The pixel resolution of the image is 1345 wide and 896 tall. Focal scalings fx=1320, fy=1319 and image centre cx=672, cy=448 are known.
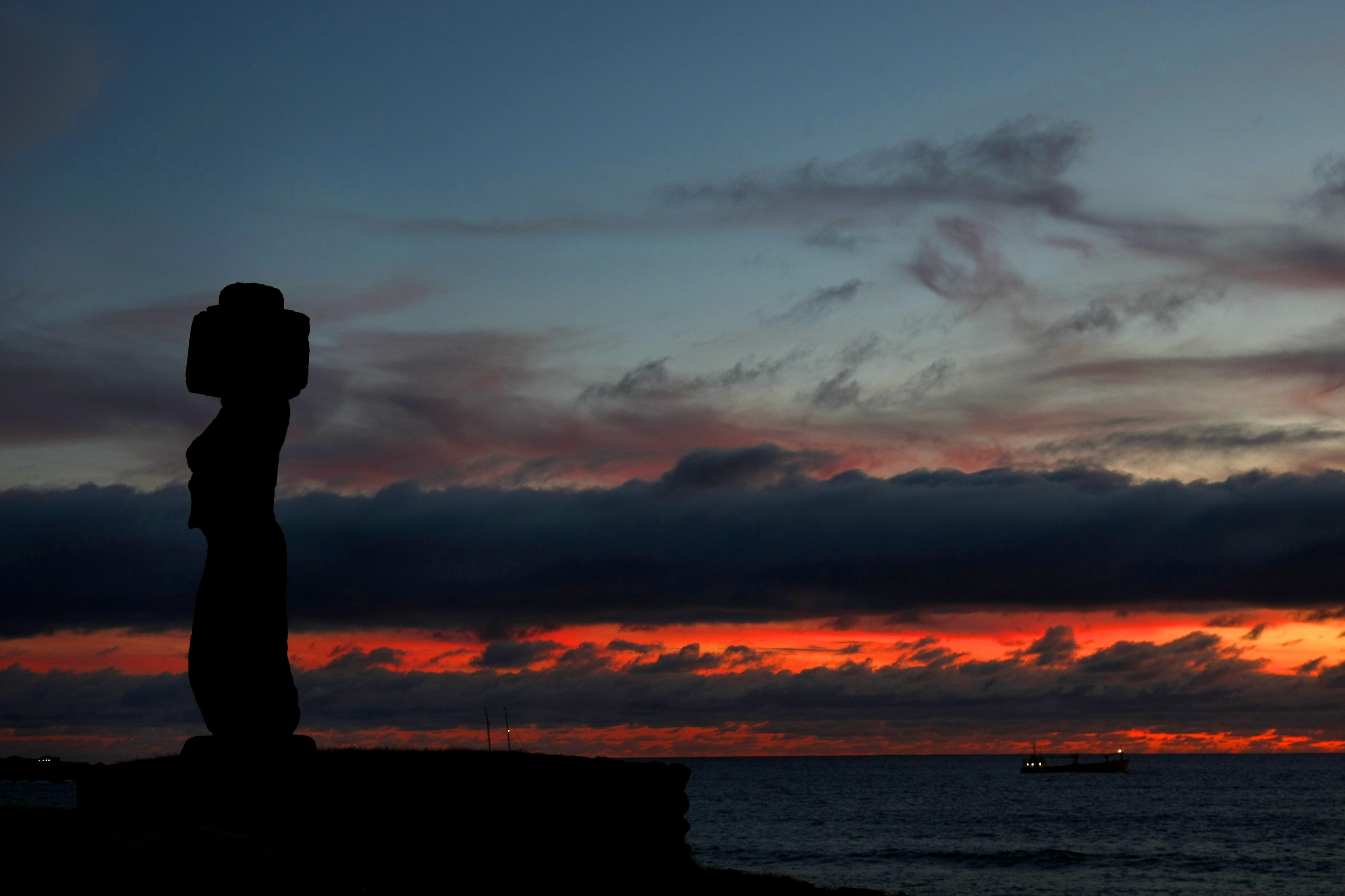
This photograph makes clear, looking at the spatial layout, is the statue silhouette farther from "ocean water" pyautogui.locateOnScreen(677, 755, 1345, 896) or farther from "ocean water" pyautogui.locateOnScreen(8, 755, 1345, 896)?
"ocean water" pyautogui.locateOnScreen(677, 755, 1345, 896)

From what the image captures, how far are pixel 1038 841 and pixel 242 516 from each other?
68670 mm

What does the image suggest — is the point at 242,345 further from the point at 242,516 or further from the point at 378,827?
the point at 378,827

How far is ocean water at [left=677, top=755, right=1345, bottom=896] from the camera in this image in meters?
59.5

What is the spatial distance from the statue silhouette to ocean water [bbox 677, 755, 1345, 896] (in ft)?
121

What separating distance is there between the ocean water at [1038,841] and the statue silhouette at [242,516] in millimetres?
A: 36741

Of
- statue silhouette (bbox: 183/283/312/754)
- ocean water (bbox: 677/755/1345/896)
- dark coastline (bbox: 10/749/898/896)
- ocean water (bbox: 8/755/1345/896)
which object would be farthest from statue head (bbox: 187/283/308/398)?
ocean water (bbox: 677/755/1345/896)

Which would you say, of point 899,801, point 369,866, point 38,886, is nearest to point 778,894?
point 369,866

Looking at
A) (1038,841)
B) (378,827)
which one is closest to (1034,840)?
(1038,841)

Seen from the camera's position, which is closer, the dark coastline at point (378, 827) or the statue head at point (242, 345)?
the dark coastline at point (378, 827)

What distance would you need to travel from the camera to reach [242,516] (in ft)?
78.4

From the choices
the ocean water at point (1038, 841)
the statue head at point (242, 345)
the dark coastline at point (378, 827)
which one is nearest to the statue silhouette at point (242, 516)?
the statue head at point (242, 345)

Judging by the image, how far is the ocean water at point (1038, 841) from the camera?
5950cm

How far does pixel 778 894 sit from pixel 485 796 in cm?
595

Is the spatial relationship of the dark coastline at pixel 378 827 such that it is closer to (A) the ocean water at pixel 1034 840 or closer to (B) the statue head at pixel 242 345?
(B) the statue head at pixel 242 345
